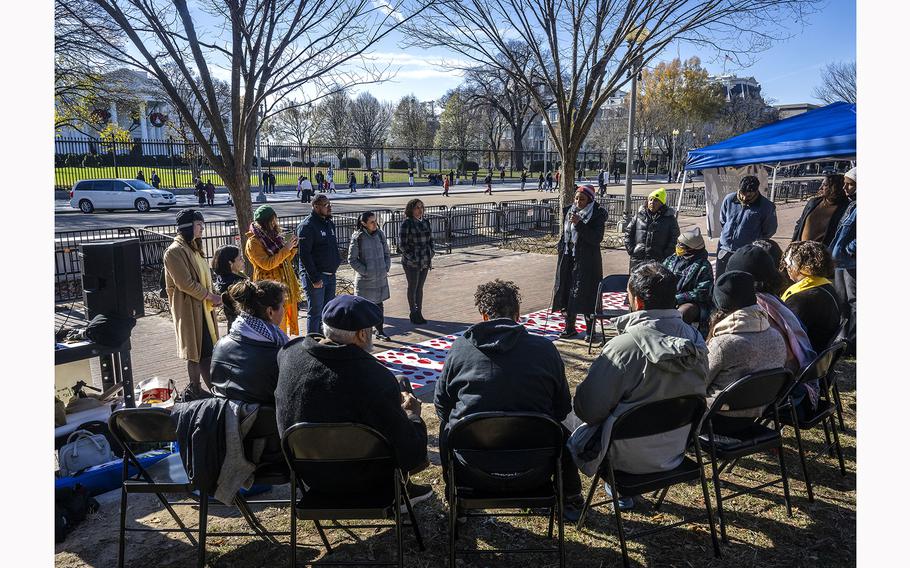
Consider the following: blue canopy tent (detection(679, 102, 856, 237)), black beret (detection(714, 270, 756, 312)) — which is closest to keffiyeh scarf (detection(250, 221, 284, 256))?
black beret (detection(714, 270, 756, 312))

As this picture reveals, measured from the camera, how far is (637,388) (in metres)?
3.03

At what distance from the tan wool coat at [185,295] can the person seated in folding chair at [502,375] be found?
302cm

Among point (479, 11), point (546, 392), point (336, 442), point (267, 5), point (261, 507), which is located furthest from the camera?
point (479, 11)

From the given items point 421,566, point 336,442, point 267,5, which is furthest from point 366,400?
point 267,5

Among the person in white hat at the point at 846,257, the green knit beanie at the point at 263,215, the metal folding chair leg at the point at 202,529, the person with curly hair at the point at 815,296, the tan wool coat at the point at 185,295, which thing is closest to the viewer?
the metal folding chair leg at the point at 202,529

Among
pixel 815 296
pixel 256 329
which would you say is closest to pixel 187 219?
pixel 256 329

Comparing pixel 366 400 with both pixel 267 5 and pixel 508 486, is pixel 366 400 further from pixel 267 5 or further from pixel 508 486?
pixel 267 5

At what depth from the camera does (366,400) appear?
2791 mm

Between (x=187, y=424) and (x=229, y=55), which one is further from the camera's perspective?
(x=229, y=55)

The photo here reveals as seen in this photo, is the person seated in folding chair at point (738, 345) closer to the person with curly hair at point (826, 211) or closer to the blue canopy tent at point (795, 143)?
the person with curly hair at point (826, 211)

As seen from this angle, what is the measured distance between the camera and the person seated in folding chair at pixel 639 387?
3.00 meters

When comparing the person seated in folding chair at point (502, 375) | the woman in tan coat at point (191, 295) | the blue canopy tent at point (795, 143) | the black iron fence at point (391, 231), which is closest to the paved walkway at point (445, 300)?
the woman in tan coat at point (191, 295)

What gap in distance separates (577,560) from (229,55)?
290 inches

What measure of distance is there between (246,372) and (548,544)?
1.89 meters
